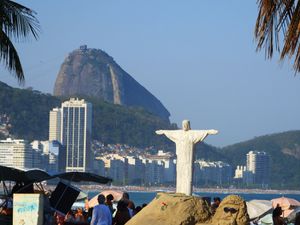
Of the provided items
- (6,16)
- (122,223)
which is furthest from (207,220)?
(6,16)

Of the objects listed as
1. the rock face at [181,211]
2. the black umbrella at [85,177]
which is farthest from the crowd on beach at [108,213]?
the black umbrella at [85,177]

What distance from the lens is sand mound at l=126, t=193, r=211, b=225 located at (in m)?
11.3

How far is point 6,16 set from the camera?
51.1ft

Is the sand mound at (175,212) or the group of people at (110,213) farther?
the group of people at (110,213)

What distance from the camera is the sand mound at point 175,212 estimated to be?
11305 millimetres

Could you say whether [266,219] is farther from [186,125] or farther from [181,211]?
[181,211]

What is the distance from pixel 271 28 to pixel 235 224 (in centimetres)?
220

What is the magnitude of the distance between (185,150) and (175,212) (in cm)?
571

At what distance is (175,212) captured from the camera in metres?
11.3

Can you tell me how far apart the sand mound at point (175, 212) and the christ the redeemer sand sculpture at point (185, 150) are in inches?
209

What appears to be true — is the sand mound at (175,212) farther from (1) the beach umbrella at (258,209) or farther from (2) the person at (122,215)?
(1) the beach umbrella at (258,209)

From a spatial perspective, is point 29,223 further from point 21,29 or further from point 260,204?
point 260,204

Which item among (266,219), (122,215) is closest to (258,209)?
(266,219)

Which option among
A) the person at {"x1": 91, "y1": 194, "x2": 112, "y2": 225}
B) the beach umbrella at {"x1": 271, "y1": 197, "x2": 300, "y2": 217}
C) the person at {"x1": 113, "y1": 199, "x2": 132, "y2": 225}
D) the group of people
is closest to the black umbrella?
the group of people
